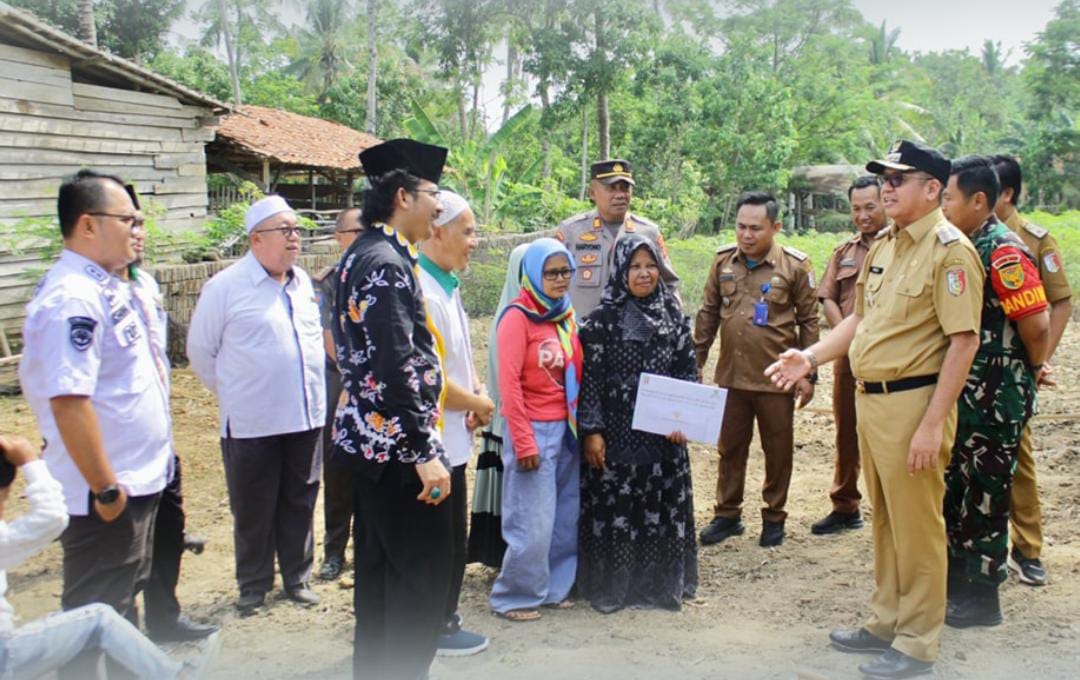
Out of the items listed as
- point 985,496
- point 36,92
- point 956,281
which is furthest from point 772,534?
point 36,92

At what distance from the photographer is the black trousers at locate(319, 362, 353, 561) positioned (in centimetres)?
435

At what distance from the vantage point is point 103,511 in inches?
106

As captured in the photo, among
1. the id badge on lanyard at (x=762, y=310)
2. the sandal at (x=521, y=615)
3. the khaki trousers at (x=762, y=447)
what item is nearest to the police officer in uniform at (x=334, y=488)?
the sandal at (x=521, y=615)

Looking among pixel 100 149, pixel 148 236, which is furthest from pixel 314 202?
pixel 148 236

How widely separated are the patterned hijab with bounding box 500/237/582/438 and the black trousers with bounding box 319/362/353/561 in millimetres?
1228

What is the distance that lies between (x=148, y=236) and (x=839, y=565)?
834 centimetres

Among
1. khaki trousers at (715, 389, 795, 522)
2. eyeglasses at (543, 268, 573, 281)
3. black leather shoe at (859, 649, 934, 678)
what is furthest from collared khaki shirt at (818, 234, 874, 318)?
black leather shoe at (859, 649, 934, 678)

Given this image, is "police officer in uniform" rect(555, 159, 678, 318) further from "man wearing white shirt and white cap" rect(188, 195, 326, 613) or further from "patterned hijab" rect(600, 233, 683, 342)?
"man wearing white shirt and white cap" rect(188, 195, 326, 613)

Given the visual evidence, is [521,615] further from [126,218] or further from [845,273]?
[845,273]

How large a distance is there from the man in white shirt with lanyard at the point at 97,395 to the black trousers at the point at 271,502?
840 mm

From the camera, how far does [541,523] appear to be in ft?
12.5

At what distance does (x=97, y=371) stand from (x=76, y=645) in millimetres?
825

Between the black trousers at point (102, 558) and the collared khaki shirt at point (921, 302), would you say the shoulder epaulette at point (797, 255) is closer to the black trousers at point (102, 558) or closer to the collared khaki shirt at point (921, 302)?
the collared khaki shirt at point (921, 302)

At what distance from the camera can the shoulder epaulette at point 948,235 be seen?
3.00 m
